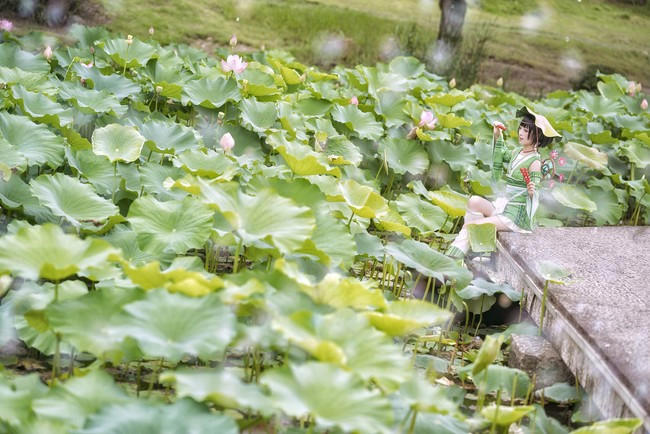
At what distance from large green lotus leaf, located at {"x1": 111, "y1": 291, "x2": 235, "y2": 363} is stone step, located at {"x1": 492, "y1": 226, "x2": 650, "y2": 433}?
1042 millimetres

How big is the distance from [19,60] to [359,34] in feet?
18.5

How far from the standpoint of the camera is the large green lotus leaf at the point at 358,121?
13.6 ft

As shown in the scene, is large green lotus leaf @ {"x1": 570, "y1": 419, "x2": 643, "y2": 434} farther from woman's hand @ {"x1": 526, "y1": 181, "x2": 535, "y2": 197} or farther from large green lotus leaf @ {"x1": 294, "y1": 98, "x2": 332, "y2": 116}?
large green lotus leaf @ {"x1": 294, "y1": 98, "x2": 332, "y2": 116}

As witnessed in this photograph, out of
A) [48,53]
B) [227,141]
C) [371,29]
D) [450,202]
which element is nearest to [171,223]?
[227,141]

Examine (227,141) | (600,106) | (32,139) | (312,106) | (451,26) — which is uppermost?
(227,141)

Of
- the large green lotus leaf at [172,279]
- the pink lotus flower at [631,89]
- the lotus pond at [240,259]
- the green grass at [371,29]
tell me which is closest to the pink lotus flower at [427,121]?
the lotus pond at [240,259]

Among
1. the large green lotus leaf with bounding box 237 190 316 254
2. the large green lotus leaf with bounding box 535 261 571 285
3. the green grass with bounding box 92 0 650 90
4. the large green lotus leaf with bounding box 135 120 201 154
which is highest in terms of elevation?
the large green lotus leaf with bounding box 237 190 316 254

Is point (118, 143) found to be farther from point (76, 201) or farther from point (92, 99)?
point (92, 99)

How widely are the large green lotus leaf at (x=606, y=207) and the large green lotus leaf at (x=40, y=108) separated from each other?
2.75 metres

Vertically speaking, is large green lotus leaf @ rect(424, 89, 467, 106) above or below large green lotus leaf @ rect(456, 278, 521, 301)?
above

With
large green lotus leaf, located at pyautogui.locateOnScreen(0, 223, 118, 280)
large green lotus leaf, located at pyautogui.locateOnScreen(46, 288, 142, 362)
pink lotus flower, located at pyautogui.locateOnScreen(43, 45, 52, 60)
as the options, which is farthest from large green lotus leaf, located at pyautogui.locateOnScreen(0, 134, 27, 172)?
pink lotus flower, located at pyautogui.locateOnScreen(43, 45, 52, 60)

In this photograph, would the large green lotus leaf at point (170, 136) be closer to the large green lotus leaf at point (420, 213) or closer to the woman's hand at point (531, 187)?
the large green lotus leaf at point (420, 213)

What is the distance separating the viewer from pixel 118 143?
3.01m

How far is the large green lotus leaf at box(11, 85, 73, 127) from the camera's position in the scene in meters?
3.18
